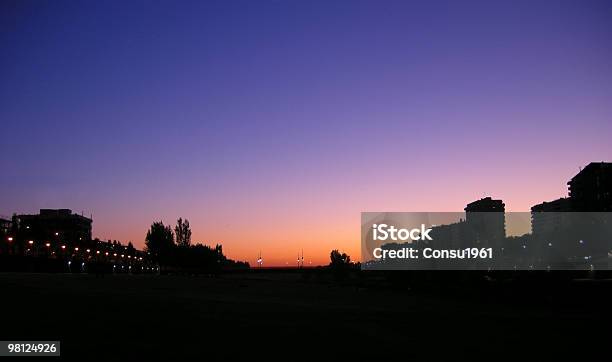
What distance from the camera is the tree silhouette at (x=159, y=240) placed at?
160438 mm

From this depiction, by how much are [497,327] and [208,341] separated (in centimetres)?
1006

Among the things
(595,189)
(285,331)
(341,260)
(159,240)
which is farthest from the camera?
(159,240)

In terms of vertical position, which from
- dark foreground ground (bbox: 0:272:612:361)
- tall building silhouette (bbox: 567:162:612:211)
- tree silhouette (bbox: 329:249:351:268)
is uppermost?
tall building silhouette (bbox: 567:162:612:211)

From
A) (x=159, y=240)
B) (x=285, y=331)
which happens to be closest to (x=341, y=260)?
(x=285, y=331)

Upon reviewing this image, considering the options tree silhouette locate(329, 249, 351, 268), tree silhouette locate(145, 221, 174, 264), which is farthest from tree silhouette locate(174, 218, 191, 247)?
tree silhouette locate(329, 249, 351, 268)

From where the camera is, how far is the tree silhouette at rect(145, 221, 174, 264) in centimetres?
16044

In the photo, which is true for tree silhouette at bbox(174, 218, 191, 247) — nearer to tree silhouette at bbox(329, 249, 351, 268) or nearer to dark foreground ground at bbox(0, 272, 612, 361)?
tree silhouette at bbox(329, 249, 351, 268)

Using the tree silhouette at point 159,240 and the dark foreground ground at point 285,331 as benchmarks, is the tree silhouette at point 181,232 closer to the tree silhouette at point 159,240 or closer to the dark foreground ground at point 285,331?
the tree silhouette at point 159,240

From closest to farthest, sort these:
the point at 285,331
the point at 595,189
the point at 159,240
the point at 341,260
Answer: the point at 285,331, the point at 341,260, the point at 595,189, the point at 159,240

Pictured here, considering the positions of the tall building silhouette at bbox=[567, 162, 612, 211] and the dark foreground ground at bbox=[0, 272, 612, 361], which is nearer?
the dark foreground ground at bbox=[0, 272, 612, 361]

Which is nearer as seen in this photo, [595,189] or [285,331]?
[285,331]

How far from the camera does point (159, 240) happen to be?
165125mm

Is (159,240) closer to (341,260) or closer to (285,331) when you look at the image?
(341,260)

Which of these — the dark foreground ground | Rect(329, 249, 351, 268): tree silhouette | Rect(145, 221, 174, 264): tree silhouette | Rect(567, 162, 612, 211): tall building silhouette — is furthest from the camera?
Rect(145, 221, 174, 264): tree silhouette
